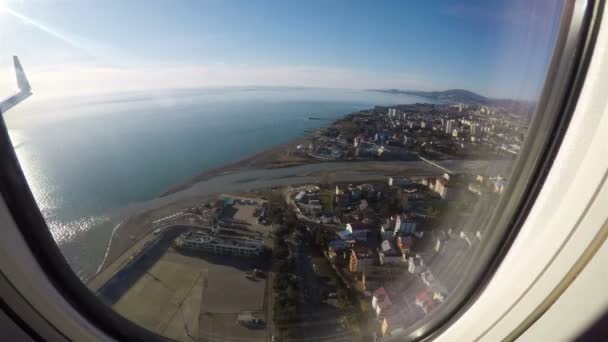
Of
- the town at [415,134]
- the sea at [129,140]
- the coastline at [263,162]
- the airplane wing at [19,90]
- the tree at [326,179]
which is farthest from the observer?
the tree at [326,179]

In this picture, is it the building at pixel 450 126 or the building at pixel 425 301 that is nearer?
the building at pixel 425 301

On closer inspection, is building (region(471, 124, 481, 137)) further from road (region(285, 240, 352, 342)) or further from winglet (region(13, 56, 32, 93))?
winglet (region(13, 56, 32, 93))

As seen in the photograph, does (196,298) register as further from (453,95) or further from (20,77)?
(453,95)

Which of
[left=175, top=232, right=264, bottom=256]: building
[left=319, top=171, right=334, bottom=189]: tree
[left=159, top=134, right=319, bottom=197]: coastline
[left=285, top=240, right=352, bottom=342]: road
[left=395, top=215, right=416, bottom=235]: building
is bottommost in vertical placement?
[left=285, top=240, right=352, bottom=342]: road

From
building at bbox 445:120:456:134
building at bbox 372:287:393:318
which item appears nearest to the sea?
building at bbox 445:120:456:134

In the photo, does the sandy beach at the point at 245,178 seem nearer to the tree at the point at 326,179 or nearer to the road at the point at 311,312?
the tree at the point at 326,179

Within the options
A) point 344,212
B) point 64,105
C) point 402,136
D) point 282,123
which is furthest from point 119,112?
point 402,136

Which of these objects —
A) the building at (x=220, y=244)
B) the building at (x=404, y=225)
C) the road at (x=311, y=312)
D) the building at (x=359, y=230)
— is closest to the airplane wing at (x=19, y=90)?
the building at (x=220, y=244)
